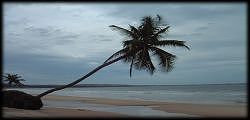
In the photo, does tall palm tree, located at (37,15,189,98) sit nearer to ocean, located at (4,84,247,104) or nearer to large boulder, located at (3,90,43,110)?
large boulder, located at (3,90,43,110)

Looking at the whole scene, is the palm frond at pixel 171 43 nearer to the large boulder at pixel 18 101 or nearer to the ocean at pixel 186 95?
the large boulder at pixel 18 101

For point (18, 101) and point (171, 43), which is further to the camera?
point (171, 43)

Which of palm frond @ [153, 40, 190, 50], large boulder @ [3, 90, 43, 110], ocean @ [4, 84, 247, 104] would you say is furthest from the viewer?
ocean @ [4, 84, 247, 104]

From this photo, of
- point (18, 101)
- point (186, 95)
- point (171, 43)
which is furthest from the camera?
point (186, 95)

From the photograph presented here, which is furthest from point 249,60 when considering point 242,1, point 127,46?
point 127,46

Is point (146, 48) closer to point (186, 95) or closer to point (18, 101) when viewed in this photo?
point (18, 101)

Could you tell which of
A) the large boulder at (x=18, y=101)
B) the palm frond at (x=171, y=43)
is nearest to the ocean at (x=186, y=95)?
the palm frond at (x=171, y=43)

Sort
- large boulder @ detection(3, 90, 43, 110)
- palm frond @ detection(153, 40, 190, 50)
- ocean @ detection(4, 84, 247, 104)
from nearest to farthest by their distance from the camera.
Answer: large boulder @ detection(3, 90, 43, 110), palm frond @ detection(153, 40, 190, 50), ocean @ detection(4, 84, 247, 104)

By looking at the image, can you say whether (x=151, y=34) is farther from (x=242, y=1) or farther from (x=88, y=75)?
(x=242, y=1)

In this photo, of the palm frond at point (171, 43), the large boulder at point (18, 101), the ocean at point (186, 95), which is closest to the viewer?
the large boulder at point (18, 101)

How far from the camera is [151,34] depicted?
2241cm

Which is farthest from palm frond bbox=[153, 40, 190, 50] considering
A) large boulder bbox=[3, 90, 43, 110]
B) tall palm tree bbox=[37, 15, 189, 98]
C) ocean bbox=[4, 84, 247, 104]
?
ocean bbox=[4, 84, 247, 104]

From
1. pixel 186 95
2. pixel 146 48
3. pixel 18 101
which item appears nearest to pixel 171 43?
pixel 146 48

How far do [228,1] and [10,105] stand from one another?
1654 cm
